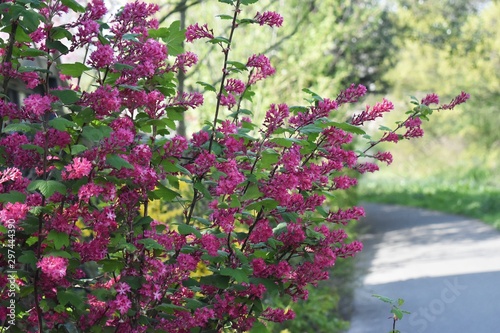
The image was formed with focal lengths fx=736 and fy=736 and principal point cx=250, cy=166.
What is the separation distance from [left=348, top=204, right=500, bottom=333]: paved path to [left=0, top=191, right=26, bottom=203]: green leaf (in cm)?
483

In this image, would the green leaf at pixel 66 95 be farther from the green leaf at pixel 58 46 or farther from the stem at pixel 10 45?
the stem at pixel 10 45

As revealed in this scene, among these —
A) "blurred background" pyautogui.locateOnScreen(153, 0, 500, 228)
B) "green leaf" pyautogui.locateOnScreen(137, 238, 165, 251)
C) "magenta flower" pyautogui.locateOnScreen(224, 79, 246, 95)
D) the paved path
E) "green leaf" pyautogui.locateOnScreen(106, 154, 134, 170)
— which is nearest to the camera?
"green leaf" pyautogui.locateOnScreen(106, 154, 134, 170)

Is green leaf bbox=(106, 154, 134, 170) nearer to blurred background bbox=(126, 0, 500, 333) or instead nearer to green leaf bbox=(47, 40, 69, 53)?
green leaf bbox=(47, 40, 69, 53)

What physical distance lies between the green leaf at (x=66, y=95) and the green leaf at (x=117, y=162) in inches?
9.8

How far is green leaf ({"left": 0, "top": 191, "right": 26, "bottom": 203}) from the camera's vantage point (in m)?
2.56

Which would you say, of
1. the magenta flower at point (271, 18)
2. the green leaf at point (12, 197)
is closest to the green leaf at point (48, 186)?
the green leaf at point (12, 197)

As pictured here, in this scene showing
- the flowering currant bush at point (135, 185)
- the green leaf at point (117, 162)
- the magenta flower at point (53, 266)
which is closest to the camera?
the magenta flower at point (53, 266)

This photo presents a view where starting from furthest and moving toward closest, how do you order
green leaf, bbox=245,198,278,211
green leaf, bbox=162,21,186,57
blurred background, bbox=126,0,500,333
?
blurred background, bbox=126,0,500,333 < green leaf, bbox=162,21,186,57 < green leaf, bbox=245,198,278,211

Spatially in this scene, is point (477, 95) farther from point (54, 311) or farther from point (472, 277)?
point (54, 311)

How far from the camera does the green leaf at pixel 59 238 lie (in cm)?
260

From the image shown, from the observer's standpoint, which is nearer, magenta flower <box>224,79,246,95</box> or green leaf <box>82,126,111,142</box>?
green leaf <box>82,126,111,142</box>

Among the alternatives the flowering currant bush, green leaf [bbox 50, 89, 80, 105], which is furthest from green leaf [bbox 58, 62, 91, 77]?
Result: green leaf [bbox 50, 89, 80, 105]

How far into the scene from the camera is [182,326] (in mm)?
3035

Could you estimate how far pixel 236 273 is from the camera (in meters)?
2.93
